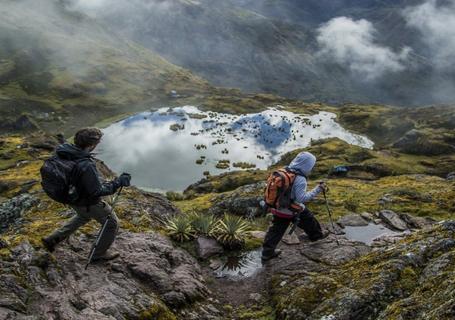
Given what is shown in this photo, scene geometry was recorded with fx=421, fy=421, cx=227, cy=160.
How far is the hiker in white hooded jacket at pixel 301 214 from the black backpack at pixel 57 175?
7367mm

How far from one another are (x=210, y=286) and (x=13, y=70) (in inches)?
7040

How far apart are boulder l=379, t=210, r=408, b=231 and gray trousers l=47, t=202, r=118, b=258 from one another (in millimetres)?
13294

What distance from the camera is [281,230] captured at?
15188 millimetres

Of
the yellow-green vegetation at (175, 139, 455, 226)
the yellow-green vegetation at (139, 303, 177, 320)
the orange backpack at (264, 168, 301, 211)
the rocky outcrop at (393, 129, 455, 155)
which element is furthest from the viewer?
the rocky outcrop at (393, 129, 455, 155)

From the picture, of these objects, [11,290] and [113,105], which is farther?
[113,105]

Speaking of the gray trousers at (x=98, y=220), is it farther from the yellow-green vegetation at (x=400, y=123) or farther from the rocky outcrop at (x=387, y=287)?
the yellow-green vegetation at (x=400, y=123)

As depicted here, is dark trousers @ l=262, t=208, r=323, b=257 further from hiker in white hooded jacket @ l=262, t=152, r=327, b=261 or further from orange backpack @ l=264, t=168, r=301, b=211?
orange backpack @ l=264, t=168, r=301, b=211

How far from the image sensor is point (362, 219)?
20.4 m

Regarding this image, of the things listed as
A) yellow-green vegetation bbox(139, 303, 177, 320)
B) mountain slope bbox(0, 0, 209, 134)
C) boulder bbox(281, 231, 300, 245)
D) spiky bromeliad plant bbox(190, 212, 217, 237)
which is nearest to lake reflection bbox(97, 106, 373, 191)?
mountain slope bbox(0, 0, 209, 134)

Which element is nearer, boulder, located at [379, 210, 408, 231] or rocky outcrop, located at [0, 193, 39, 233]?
rocky outcrop, located at [0, 193, 39, 233]

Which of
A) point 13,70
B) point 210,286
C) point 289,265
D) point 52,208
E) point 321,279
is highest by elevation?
point 321,279

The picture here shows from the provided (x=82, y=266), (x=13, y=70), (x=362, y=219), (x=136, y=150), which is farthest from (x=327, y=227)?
(x=13, y=70)

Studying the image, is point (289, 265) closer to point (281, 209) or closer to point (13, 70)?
→ point (281, 209)

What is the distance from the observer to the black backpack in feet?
33.8
